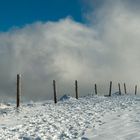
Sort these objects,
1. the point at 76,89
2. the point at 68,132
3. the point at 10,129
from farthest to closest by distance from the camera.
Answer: the point at 76,89, the point at 10,129, the point at 68,132

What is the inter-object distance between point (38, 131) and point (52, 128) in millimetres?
859

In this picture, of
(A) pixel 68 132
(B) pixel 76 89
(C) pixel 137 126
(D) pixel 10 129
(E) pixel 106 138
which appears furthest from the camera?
(B) pixel 76 89

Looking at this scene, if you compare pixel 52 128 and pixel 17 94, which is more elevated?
pixel 17 94

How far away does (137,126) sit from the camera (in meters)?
13.9

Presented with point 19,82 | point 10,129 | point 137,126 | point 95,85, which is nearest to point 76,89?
point 95,85

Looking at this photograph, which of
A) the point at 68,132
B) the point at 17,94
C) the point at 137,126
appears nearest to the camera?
the point at 137,126

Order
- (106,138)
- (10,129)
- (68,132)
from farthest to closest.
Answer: (10,129), (68,132), (106,138)

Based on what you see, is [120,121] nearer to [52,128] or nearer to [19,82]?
[52,128]

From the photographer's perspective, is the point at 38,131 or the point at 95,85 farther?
the point at 95,85

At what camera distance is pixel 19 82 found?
3359cm

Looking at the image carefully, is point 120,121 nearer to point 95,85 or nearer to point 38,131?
point 38,131

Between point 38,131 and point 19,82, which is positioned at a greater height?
point 19,82

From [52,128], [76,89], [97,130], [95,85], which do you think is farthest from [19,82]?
[95,85]

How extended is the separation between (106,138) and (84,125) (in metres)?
4.01
